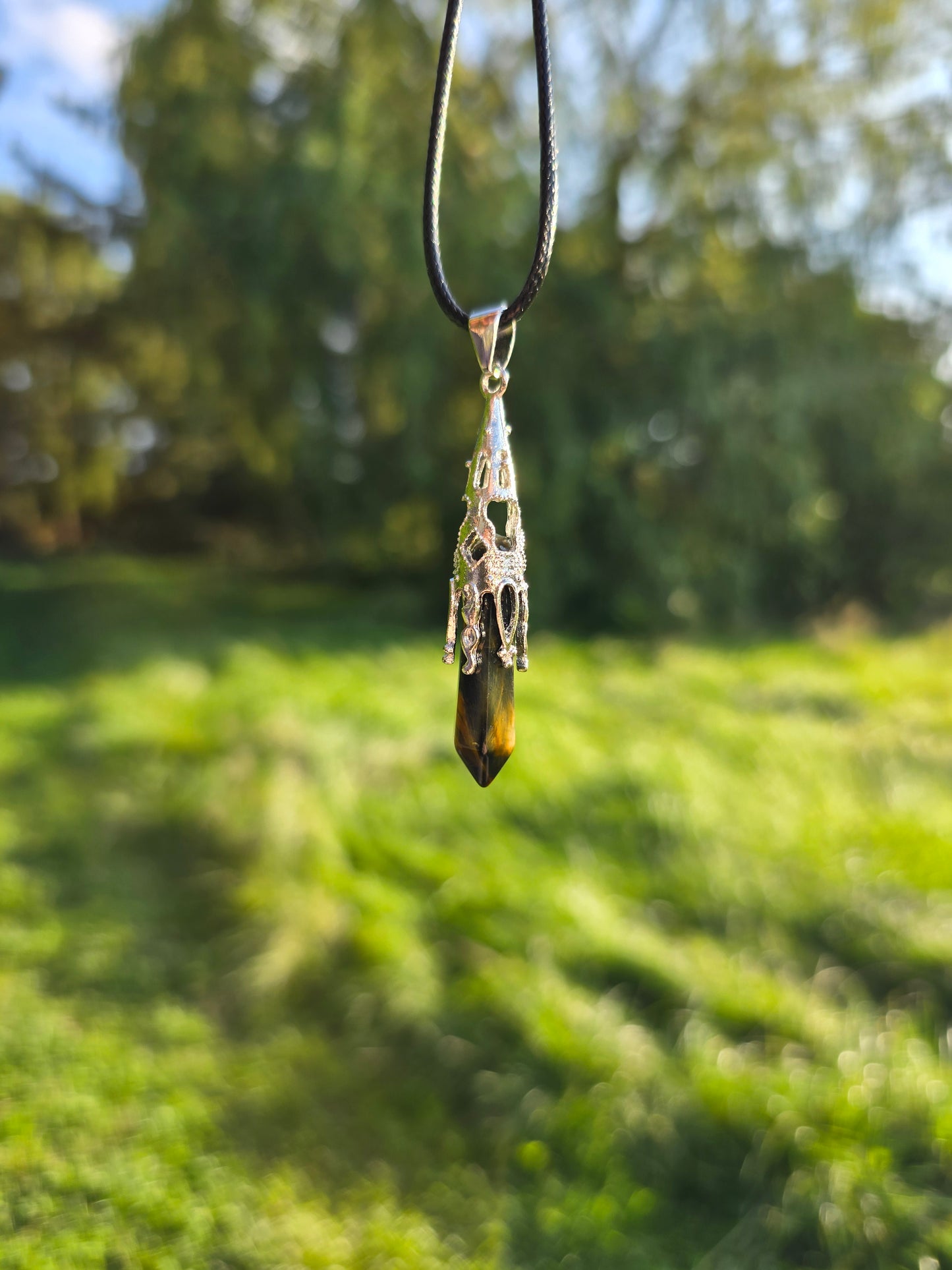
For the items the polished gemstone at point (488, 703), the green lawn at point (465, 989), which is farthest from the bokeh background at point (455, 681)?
the polished gemstone at point (488, 703)

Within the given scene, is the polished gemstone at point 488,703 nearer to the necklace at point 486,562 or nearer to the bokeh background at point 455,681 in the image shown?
the necklace at point 486,562

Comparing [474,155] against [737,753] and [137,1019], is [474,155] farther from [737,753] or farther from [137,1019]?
[137,1019]

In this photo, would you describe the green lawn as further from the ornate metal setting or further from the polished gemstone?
the ornate metal setting

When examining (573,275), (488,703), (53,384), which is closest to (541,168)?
(488,703)

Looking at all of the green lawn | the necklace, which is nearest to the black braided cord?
the necklace

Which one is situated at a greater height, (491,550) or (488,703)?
(491,550)

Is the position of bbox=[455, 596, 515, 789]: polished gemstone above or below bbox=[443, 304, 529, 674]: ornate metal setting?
below

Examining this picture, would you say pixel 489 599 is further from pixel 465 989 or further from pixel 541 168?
pixel 465 989
